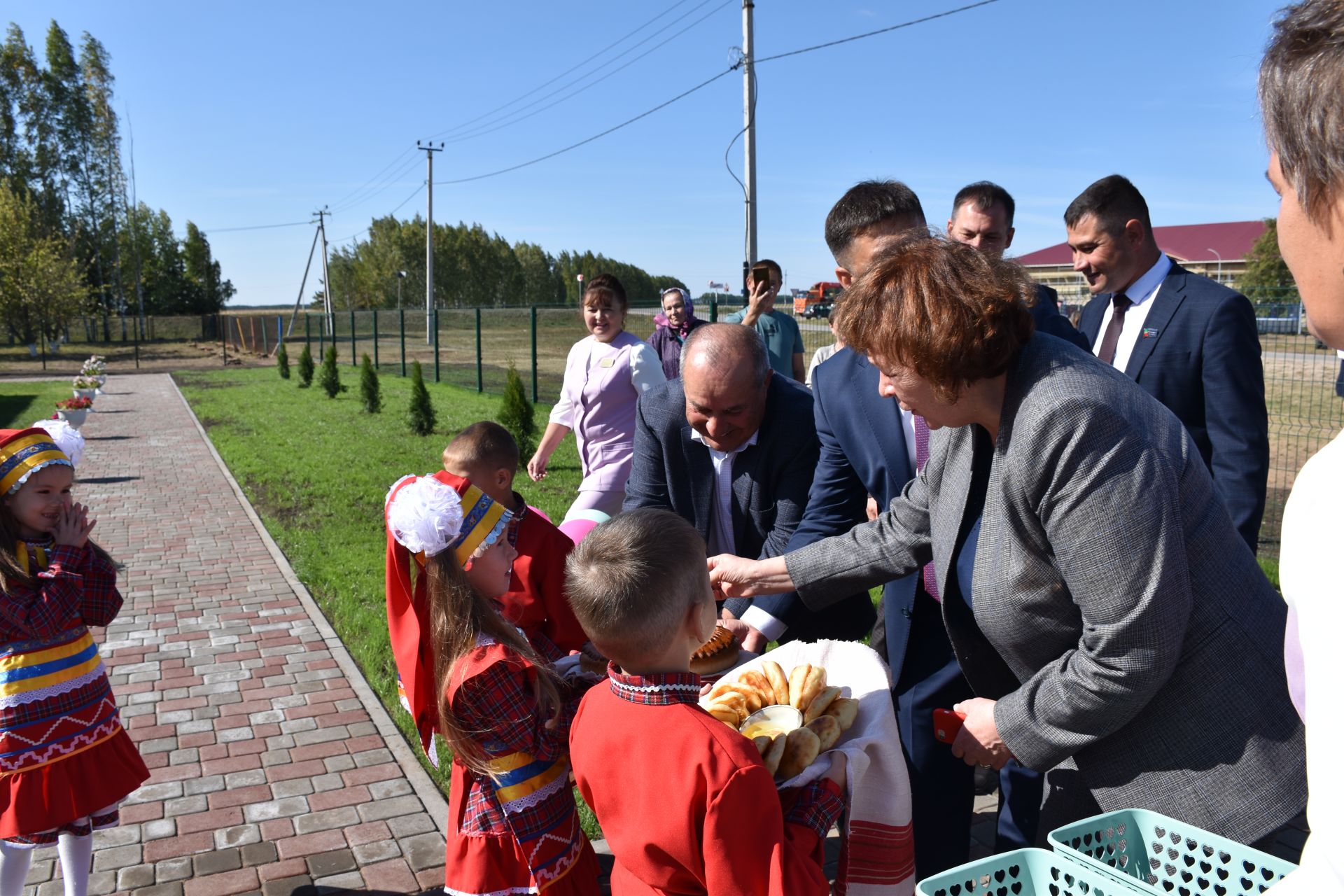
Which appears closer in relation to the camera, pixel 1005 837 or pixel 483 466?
pixel 1005 837

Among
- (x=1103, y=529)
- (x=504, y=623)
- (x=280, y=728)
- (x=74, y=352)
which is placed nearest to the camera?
(x=1103, y=529)

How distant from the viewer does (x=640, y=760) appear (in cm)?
195

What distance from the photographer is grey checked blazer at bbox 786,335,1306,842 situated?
176cm

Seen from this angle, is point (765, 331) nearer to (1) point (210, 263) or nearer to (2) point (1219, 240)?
(1) point (210, 263)

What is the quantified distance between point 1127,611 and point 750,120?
15170mm

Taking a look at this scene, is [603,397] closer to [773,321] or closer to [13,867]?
[773,321]

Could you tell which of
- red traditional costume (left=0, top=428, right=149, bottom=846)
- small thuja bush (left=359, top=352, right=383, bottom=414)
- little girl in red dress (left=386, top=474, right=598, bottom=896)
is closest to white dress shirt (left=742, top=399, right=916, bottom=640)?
little girl in red dress (left=386, top=474, right=598, bottom=896)

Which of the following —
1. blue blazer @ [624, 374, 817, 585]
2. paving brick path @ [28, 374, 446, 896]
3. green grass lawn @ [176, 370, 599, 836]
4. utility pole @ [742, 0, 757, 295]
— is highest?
utility pole @ [742, 0, 757, 295]

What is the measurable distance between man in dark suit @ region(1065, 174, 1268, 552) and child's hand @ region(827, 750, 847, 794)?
2063 mm

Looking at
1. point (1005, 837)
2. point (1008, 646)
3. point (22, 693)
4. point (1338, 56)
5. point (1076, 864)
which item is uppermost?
point (1338, 56)

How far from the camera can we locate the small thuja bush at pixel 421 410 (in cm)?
1575

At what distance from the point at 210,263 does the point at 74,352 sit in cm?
2788

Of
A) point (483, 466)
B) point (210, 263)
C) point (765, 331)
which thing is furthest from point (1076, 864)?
point (210, 263)

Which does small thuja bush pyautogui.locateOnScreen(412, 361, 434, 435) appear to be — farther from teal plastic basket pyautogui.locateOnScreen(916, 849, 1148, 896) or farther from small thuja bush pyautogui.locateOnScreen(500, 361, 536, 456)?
teal plastic basket pyautogui.locateOnScreen(916, 849, 1148, 896)
